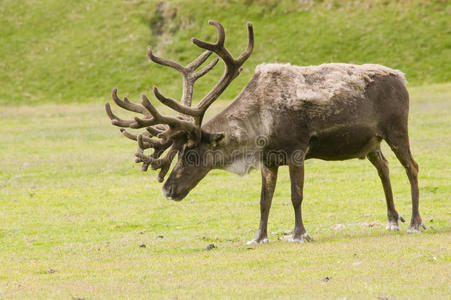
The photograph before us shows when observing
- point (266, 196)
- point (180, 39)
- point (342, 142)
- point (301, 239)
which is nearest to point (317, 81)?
point (342, 142)

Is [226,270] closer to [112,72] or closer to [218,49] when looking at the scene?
[218,49]

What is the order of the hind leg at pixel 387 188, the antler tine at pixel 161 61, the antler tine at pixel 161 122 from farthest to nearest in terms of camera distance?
the hind leg at pixel 387 188 < the antler tine at pixel 161 61 < the antler tine at pixel 161 122

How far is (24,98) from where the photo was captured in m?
57.8

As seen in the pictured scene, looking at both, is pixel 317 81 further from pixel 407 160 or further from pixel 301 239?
pixel 301 239

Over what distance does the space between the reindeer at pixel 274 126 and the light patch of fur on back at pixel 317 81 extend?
0.02 meters

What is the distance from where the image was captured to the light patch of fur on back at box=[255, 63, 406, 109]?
12.6 metres

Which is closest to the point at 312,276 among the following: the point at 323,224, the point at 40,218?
the point at 323,224

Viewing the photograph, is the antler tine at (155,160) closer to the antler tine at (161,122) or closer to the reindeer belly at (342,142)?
the antler tine at (161,122)

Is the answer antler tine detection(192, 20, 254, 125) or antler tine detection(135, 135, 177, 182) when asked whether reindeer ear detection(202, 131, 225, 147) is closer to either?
antler tine detection(192, 20, 254, 125)

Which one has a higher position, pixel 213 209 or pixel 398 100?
pixel 398 100

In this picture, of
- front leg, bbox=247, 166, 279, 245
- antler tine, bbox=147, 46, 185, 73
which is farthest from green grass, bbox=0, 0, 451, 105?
front leg, bbox=247, 166, 279, 245

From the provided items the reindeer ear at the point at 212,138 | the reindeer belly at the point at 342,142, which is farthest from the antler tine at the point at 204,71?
the reindeer belly at the point at 342,142

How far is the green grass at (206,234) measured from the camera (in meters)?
9.57

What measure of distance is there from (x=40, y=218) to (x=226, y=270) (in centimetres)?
872
